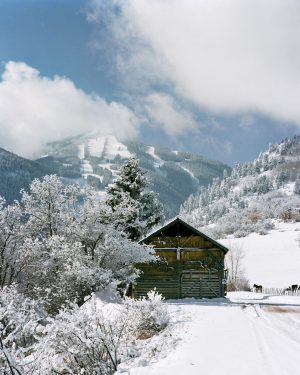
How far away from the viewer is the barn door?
33.0 metres

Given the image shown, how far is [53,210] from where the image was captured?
99.0 feet

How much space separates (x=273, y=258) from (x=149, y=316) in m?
78.8

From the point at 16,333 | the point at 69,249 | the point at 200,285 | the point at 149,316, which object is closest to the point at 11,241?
the point at 69,249

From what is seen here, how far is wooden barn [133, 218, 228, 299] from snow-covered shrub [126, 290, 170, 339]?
15.2m

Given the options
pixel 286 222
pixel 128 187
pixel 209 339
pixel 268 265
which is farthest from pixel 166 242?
pixel 286 222

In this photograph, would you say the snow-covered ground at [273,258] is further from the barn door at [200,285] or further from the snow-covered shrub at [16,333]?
the snow-covered shrub at [16,333]

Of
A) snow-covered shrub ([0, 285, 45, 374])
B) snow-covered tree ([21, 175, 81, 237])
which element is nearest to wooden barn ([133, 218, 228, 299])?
snow-covered tree ([21, 175, 81, 237])

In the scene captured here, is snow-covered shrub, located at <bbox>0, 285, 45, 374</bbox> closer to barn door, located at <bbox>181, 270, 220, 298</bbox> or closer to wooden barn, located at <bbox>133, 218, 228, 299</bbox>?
wooden barn, located at <bbox>133, 218, 228, 299</bbox>

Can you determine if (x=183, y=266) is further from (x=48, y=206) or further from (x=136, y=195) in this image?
(x=48, y=206)

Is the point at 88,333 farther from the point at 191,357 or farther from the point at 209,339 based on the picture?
the point at 209,339

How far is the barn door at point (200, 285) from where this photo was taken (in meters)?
33.0

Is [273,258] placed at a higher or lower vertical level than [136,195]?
lower

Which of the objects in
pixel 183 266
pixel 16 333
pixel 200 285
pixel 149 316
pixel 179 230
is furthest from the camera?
pixel 179 230

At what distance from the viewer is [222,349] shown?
1320cm
